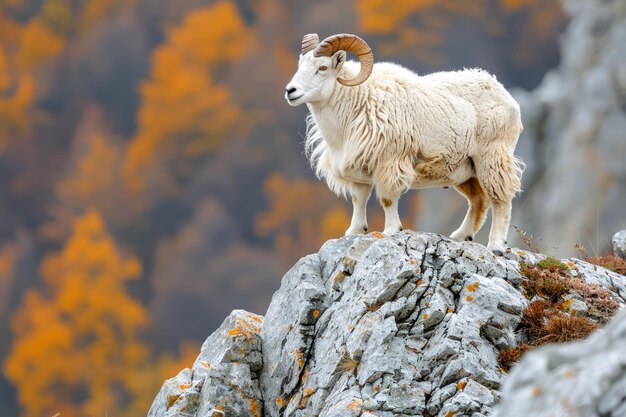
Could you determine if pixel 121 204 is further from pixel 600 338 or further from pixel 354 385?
pixel 600 338

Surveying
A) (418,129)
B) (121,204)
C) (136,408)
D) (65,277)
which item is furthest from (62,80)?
(418,129)

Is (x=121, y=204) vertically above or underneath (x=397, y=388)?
above

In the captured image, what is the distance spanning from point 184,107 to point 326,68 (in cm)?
5369

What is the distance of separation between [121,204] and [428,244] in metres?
53.1

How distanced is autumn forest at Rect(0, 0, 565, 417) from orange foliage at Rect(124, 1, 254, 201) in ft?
0.37

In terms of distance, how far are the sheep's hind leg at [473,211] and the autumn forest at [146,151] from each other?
35.3 m

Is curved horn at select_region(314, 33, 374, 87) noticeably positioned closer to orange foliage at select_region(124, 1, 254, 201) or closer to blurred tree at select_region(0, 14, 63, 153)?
orange foliage at select_region(124, 1, 254, 201)

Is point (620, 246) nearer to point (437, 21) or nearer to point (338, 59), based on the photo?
point (338, 59)

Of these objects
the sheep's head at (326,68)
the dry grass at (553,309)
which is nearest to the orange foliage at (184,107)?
the sheep's head at (326,68)

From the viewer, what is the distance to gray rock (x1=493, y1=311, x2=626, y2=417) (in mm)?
5355

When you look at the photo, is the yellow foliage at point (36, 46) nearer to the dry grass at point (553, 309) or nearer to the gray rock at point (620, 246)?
the gray rock at point (620, 246)

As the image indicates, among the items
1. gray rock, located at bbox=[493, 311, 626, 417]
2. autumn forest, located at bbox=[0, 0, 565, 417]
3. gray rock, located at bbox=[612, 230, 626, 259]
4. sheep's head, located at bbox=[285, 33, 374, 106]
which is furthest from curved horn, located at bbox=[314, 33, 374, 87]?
autumn forest, located at bbox=[0, 0, 565, 417]

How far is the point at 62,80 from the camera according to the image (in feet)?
233

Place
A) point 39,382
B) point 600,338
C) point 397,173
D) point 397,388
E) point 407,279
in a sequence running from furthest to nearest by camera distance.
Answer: point 39,382 < point 397,173 < point 407,279 < point 397,388 < point 600,338
